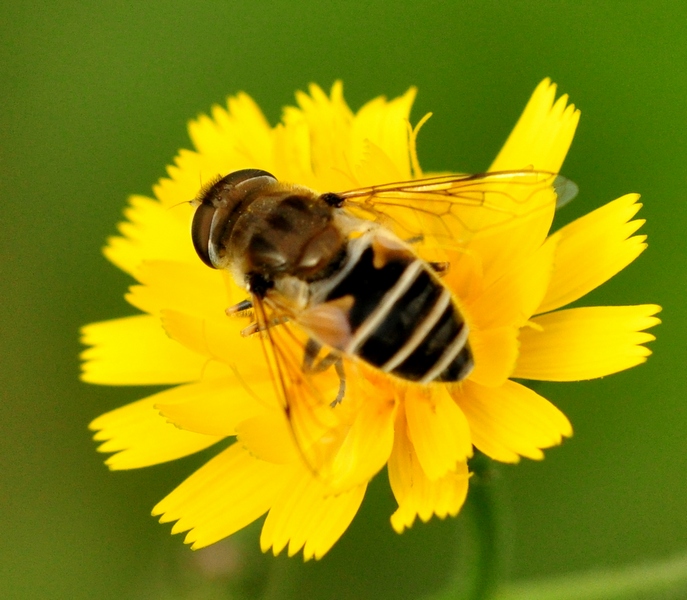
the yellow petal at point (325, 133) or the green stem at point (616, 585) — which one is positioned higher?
the yellow petal at point (325, 133)

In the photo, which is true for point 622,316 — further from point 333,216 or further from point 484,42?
point 484,42

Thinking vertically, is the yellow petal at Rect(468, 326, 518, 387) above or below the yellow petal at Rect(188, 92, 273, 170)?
below

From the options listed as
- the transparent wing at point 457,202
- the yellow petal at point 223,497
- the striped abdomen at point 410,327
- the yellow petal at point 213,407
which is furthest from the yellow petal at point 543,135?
the yellow petal at point 223,497

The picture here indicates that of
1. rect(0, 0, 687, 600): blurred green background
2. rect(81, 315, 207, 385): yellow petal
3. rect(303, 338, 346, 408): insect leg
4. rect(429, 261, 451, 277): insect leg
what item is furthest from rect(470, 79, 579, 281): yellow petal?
rect(0, 0, 687, 600): blurred green background

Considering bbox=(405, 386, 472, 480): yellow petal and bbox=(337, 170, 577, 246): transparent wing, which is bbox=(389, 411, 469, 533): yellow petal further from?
bbox=(337, 170, 577, 246): transparent wing

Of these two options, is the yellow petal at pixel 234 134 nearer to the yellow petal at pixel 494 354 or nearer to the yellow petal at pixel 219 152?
the yellow petal at pixel 219 152

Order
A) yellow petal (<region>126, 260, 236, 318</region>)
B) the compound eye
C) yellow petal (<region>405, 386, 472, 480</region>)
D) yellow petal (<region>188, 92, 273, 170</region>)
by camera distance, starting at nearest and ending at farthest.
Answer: yellow petal (<region>405, 386, 472, 480</region>)
the compound eye
yellow petal (<region>126, 260, 236, 318</region>)
yellow petal (<region>188, 92, 273, 170</region>)
